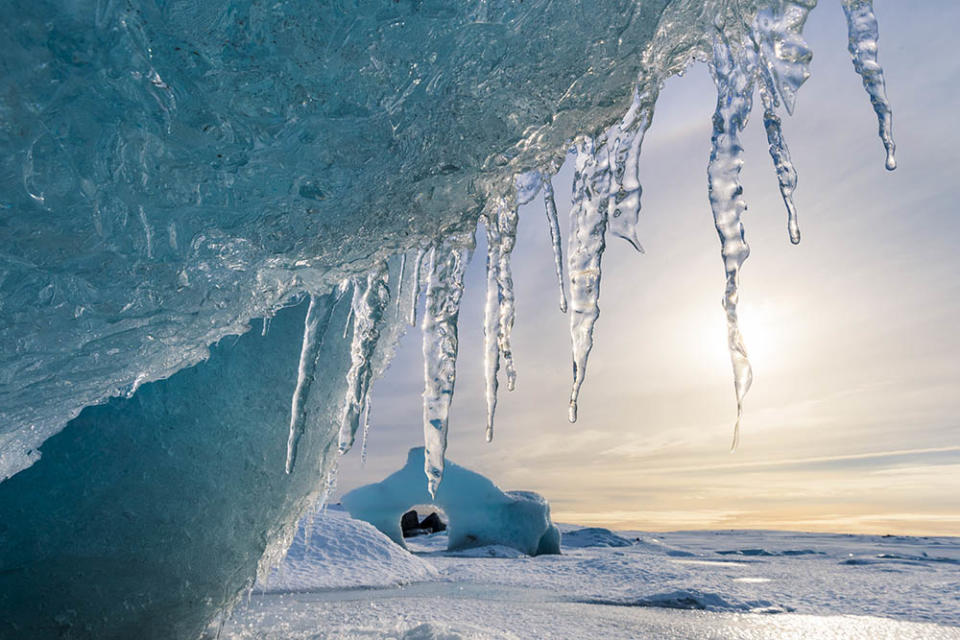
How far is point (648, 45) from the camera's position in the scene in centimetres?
152

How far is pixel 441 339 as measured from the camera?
6.65ft

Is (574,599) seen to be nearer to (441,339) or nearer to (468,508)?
(441,339)

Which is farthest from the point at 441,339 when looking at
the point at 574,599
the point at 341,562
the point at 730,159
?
the point at 341,562

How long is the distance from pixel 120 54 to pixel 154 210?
347mm

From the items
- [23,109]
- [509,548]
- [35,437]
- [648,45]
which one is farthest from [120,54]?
[509,548]

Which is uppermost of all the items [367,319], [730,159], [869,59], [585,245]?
[869,59]

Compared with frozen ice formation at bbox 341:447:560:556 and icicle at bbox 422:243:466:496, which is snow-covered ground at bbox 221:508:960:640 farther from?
frozen ice formation at bbox 341:447:560:556

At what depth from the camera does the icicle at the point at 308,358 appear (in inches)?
75.6

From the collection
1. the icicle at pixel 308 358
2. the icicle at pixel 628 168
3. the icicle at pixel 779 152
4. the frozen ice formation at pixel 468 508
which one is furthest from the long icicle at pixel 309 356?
Result: the frozen ice formation at pixel 468 508

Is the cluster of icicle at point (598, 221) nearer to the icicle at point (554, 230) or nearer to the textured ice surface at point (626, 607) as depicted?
the icicle at point (554, 230)

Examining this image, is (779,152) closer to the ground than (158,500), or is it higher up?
higher up

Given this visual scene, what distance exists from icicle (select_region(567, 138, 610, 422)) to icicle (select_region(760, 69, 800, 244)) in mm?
428

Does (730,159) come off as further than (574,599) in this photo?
No

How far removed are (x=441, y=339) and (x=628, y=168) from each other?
0.79 metres
